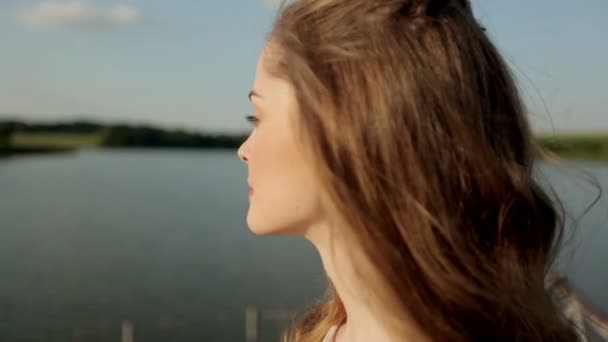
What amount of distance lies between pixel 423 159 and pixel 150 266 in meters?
19.3

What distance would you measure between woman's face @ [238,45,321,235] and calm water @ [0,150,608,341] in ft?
1.42

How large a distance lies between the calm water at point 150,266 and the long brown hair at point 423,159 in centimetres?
19

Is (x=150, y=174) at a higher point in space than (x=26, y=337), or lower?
lower

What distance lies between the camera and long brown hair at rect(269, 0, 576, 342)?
3.43 ft

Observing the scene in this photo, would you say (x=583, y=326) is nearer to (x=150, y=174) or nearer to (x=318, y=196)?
(x=318, y=196)

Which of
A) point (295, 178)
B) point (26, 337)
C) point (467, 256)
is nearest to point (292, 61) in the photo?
point (295, 178)

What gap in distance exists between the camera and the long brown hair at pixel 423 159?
1045 mm

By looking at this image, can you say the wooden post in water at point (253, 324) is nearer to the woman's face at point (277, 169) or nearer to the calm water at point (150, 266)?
the calm water at point (150, 266)

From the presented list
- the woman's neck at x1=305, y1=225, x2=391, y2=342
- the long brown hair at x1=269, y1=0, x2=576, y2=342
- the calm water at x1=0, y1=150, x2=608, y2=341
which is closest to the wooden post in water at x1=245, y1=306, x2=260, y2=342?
the calm water at x1=0, y1=150, x2=608, y2=341

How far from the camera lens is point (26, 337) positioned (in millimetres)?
12383

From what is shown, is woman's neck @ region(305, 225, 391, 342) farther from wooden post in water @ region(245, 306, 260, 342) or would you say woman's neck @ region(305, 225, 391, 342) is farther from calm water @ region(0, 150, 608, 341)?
wooden post in water @ region(245, 306, 260, 342)

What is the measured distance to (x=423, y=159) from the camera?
1.05 metres

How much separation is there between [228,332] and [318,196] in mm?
11589

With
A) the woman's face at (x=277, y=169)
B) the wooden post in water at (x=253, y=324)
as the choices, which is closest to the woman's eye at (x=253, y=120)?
the woman's face at (x=277, y=169)
